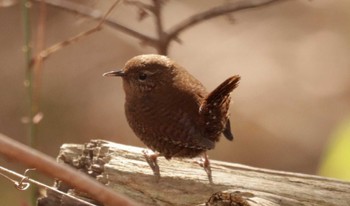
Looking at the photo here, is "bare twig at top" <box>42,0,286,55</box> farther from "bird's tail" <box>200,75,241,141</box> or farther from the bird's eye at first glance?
"bird's tail" <box>200,75,241,141</box>

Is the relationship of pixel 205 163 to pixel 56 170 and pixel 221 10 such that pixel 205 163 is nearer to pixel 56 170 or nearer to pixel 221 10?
pixel 221 10

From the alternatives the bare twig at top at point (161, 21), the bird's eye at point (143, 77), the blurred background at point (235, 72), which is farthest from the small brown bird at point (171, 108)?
the blurred background at point (235, 72)

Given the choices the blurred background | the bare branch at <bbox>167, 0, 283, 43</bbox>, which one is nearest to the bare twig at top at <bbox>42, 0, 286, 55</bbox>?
the bare branch at <bbox>167, 0, 283, 43</bbox>

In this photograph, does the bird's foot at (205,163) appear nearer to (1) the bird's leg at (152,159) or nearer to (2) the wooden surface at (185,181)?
(2) the wooden surface at (185,181)

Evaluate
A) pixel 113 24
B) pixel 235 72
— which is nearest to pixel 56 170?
pixel 113 24

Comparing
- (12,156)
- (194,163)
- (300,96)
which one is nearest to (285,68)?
(300,96)

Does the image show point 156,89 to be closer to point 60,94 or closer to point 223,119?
point 223,119

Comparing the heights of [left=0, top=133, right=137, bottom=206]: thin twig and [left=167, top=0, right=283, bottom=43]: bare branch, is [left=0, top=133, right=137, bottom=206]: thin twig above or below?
below
